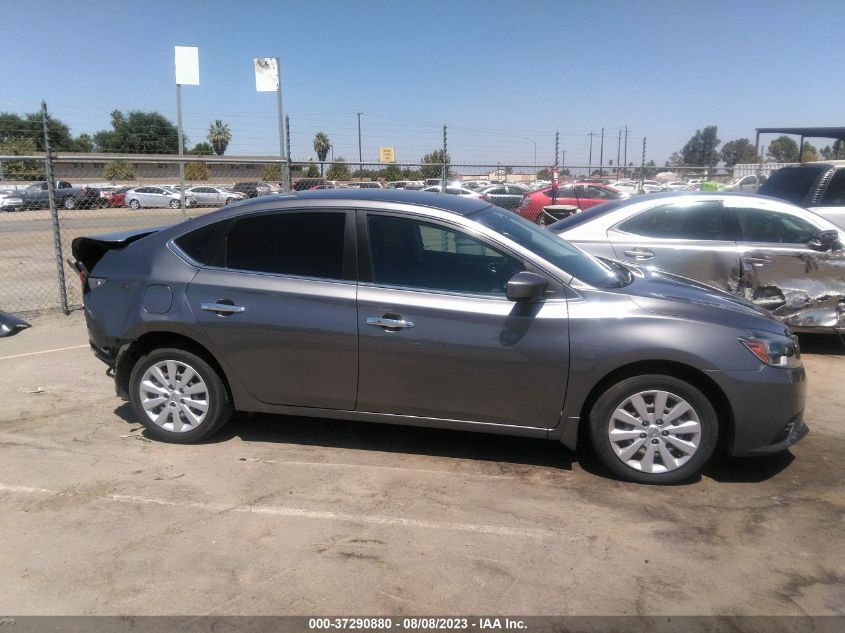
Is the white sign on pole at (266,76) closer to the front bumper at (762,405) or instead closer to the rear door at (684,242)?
the rear door at (684,242)

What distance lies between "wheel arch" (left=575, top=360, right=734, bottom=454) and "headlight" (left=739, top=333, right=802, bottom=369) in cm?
30

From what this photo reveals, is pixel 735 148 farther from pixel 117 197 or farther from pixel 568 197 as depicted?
pixel 117 197

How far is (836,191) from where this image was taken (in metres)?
7.75

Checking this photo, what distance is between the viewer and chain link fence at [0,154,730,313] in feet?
30.7

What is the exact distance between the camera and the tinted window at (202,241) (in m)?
4.65

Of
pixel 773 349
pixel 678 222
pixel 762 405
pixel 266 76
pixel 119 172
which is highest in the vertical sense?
pixel 266 76

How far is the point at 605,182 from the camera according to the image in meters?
24.7

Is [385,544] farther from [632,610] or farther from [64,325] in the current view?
[64,325]

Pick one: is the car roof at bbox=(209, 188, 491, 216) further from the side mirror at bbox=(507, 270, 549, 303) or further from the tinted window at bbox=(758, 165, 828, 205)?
the tinted window at bbox=(758, 165, 828, 205)

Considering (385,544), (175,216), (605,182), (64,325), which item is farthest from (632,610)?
(605,182)

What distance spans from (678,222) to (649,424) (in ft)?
11.0

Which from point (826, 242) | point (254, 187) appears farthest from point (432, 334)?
point (254, 187)

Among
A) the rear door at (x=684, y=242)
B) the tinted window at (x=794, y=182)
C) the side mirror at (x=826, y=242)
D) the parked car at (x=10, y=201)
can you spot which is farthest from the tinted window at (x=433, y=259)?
the parked car at (x=10, y=201)

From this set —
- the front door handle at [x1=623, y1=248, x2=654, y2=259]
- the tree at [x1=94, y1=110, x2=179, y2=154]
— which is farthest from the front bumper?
the tree at [x1=94, y1=110, x2=179, y2=154]
